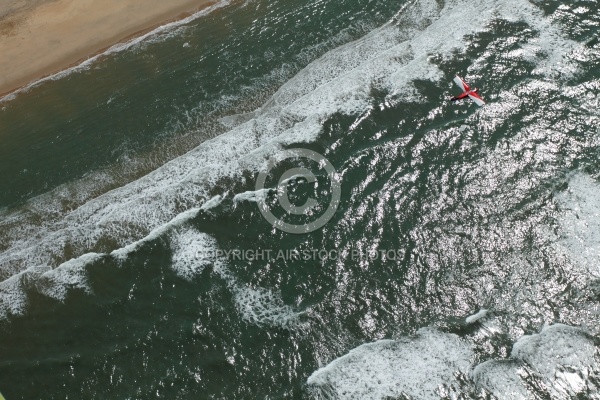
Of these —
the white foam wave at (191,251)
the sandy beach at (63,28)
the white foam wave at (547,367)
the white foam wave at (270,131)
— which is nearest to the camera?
the white foam wave at (547,367)

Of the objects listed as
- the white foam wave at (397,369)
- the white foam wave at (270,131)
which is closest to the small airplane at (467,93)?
the white foam wave at (270,131)

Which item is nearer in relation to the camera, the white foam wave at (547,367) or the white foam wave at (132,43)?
the white foam wave at (547,367)

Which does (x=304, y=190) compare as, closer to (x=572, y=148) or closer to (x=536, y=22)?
(x=572, y=148)

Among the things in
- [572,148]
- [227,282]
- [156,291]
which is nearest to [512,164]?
[572,148]

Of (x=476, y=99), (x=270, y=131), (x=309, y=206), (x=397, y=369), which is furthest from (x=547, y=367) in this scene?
(x=270, y=131)

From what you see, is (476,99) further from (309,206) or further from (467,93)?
(309,206)

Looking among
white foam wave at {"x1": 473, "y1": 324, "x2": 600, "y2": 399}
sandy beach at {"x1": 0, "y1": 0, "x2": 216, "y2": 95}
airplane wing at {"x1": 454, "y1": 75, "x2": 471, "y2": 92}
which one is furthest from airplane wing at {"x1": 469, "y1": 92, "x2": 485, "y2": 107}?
sandy beach at {"x1": 0, "y1": 0, "x2": 216, "y2": 95}

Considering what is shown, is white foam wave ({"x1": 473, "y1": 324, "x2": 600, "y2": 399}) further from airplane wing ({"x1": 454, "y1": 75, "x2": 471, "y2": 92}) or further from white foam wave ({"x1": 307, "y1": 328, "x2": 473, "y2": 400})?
airplane wing ({"x1": 454, "y1": 75, "x2": 471, "y2": 92})

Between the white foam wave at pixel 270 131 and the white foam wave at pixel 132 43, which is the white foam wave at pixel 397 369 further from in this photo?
the white foam wave at pixel 132 43
